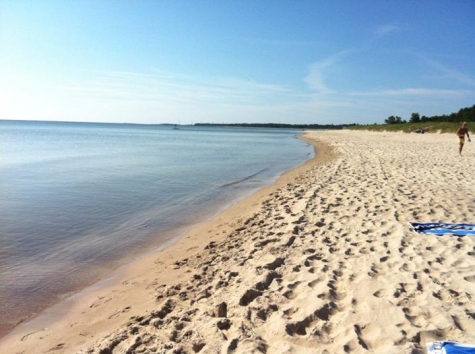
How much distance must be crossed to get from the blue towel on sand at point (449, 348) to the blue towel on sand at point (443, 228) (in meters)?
3.50

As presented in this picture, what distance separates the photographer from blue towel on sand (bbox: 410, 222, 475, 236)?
6.29 metres

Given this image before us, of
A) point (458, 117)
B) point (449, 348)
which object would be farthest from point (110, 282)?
point (458, 117)

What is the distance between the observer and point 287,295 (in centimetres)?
429

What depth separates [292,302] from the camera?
161 inches

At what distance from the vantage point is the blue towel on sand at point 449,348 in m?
3.06

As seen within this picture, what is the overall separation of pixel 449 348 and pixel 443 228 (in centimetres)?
397

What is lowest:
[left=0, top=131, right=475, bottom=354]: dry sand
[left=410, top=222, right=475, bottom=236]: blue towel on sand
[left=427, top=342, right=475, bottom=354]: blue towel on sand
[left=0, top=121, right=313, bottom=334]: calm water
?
[left=0, top=121, right=313, bottom=334]: calm water

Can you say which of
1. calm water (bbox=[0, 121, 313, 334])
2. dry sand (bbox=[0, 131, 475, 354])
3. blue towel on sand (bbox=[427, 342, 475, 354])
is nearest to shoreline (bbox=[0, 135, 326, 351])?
dry sand (bbox=[0, 131, 475, 354])

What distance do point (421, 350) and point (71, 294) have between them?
4670 mm

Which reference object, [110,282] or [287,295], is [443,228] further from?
[110,282]

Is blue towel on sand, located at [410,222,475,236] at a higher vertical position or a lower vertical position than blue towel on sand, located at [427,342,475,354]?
higher

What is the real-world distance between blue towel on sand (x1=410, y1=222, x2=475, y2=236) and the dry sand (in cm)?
19

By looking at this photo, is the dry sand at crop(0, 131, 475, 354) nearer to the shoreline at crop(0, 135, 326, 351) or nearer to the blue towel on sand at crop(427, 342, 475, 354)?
the shoreline at crop(0, 135, 326, 351)

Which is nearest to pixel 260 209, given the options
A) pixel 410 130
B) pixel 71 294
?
pixel 71 294
